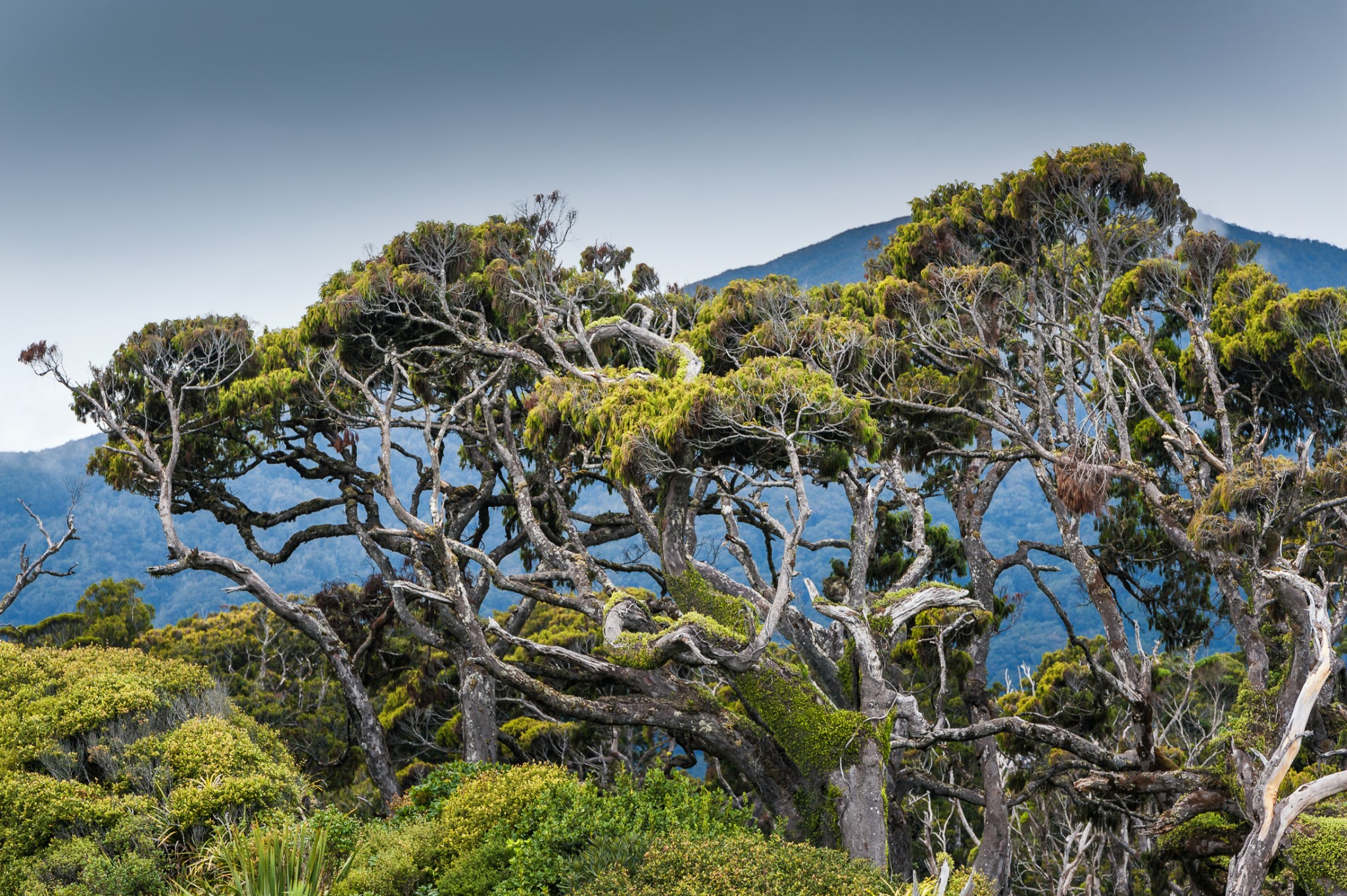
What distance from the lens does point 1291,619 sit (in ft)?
38.1

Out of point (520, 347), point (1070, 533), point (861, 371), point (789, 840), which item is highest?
point (520, 347)

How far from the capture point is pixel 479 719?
14.8 m

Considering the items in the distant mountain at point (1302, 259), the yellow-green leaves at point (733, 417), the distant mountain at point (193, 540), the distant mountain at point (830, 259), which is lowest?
the distant mountain at point (193, 540)

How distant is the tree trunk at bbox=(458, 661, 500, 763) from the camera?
1463cm

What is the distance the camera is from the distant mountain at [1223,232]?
312 feet

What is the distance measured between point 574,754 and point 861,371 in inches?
354

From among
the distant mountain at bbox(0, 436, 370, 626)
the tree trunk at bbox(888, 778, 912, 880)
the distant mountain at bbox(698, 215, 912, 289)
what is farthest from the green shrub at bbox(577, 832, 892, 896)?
the distant mountain at bbox(698, 215, 912, 289)

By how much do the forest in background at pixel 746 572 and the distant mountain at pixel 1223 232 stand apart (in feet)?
164

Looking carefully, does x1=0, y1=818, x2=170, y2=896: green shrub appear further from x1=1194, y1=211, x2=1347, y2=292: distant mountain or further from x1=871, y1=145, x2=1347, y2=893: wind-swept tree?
x1=1194, y1=211, x2=1347, y2=292: distant mountain

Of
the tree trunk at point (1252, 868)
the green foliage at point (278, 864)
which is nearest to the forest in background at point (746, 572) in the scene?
the tree trunk at point (1252, 868)

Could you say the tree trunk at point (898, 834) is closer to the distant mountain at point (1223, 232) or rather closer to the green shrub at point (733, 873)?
the green shrub at point (733, 873)

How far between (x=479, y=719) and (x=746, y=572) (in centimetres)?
471

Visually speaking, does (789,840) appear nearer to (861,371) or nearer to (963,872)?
(963,872)

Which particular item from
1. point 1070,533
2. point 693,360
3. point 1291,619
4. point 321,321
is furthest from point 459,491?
point 1291,619
